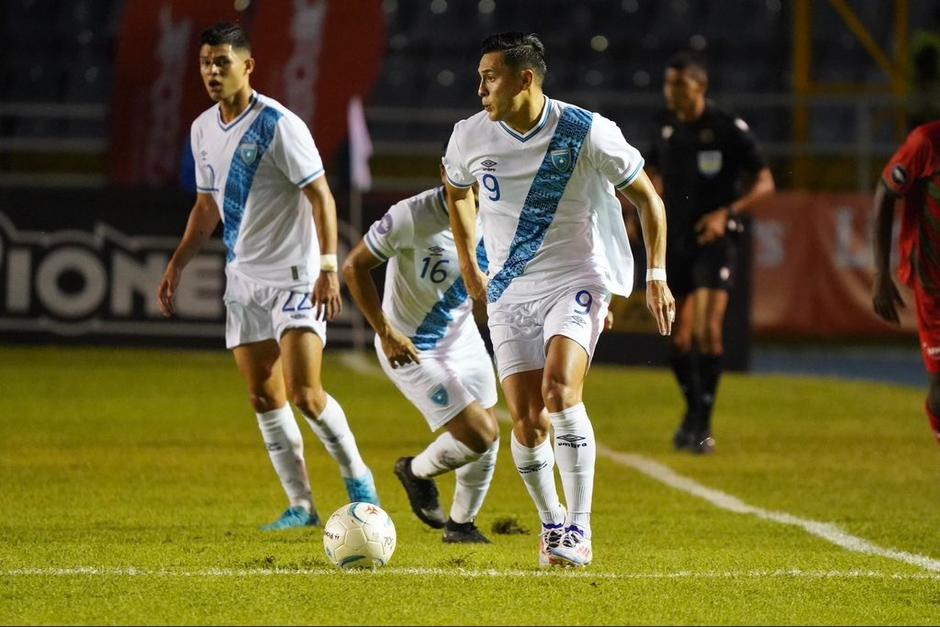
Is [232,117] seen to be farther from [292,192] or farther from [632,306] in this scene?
[632,306]

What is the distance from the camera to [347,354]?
54.4 ft

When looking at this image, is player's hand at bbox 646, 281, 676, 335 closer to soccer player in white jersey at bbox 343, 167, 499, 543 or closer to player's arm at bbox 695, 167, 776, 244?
soccer player in white jersey at bbox 343, 167, 499, 543

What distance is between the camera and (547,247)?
6.15m

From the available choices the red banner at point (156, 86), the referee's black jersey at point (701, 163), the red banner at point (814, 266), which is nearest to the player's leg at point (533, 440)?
the referee's black jersey at point (701, 163)

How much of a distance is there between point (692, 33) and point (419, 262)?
16306 mm

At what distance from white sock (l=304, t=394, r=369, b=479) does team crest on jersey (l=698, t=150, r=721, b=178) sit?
4124 millimetres

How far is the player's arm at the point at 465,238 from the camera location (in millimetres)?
6242

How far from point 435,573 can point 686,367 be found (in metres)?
5.03

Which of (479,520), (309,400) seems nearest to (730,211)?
(479,520)

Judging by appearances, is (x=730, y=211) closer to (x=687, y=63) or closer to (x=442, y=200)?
(x=687, y=63)

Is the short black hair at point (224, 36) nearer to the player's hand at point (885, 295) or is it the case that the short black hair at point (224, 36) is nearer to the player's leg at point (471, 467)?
the player's leg at point (471, 467)

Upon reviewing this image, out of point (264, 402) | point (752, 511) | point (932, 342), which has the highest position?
point (932, 342)

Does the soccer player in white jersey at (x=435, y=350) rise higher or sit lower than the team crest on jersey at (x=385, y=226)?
lower

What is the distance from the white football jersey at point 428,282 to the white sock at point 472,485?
21.4 inches
